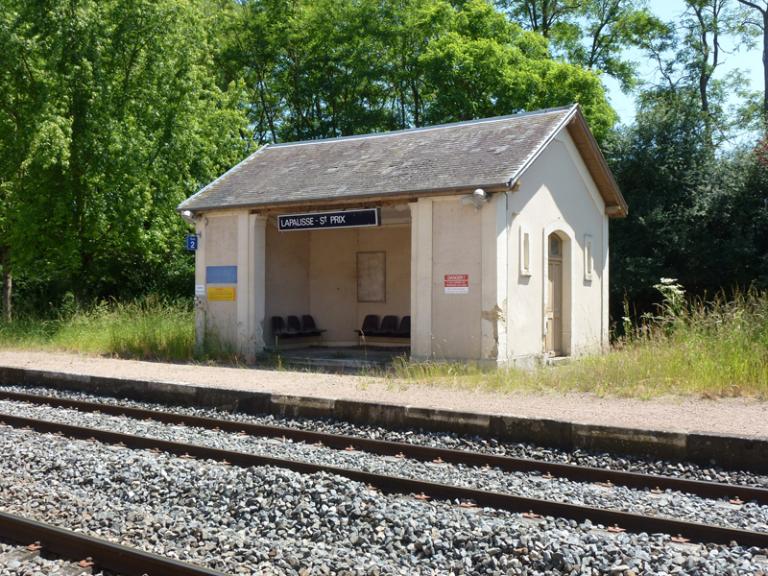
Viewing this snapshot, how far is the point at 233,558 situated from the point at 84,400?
8.39 meters

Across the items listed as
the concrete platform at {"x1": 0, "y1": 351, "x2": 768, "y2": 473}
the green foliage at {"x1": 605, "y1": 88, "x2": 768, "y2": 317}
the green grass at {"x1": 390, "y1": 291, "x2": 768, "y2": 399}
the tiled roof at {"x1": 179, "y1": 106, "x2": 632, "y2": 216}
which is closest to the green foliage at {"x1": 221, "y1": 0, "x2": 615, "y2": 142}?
the green foliage at {"x1": 605, "y1": 88, "x2": 768, "y2": 317}

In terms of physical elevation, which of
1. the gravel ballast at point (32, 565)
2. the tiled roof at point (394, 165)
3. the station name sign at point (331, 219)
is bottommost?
the gravel ballast at point (32, 565)

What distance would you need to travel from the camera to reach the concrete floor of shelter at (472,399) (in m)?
9.09

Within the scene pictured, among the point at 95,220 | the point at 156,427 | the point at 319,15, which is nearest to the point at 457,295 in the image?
the point at 156,427

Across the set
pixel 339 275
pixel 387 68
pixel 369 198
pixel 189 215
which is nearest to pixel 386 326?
pixel 339 275

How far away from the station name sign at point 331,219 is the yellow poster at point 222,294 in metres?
1.91

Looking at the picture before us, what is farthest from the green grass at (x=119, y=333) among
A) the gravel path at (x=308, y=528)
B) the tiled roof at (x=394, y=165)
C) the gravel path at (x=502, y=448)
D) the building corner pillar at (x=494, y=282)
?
the gravel path at (x=308, y=528)

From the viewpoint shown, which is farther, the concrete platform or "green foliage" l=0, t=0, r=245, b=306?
"green foliage" l=0, t=0, r=245, b=306

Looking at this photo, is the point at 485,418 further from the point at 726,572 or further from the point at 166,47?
the point at 166,47

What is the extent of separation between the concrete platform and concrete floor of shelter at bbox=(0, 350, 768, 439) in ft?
0.05

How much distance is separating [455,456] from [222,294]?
9.94 m

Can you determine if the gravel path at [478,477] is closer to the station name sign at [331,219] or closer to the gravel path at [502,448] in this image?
the gravel path at [502,448]

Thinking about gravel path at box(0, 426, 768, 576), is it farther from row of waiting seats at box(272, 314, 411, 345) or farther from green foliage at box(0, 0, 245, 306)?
green foliage at box(0, 0, 245, 306)

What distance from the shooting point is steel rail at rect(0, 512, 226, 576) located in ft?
15.9
